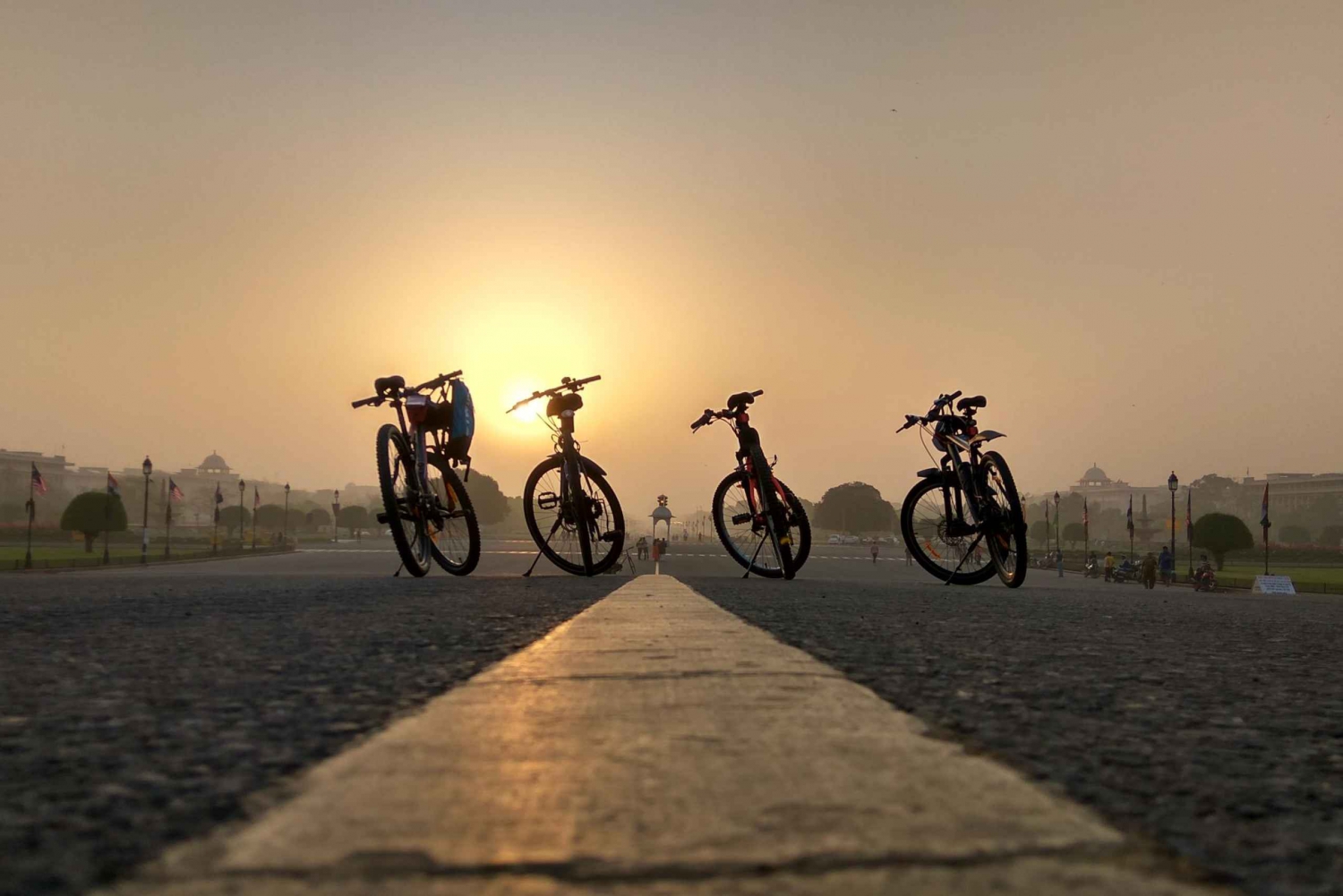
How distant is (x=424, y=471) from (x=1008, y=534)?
5863 mm

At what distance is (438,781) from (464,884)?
42cm

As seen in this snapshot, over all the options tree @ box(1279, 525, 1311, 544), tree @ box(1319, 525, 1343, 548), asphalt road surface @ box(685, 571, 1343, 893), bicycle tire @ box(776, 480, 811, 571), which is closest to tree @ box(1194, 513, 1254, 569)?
bicycle tire @ box(776, 480, 811, 571)

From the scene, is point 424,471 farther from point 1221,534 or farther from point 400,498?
point 1221,534

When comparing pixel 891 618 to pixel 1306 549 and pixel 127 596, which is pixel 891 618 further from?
pixel 1306 549

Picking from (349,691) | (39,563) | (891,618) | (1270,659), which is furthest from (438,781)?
(39,563)

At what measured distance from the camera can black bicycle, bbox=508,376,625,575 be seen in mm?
10141

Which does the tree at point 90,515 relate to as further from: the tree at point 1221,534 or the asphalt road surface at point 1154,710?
the tree at point 1221,534

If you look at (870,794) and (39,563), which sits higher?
(870,794)

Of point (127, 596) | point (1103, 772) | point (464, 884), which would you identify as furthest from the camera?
point (127, 596)

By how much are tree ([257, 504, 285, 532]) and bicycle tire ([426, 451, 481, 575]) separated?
137 m

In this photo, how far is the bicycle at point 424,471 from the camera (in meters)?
9.34

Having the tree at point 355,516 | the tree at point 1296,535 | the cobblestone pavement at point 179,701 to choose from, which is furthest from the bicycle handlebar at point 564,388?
the tree at point 1296,535

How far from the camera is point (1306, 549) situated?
105625 millimetres

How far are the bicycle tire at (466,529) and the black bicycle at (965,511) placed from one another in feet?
15.0
